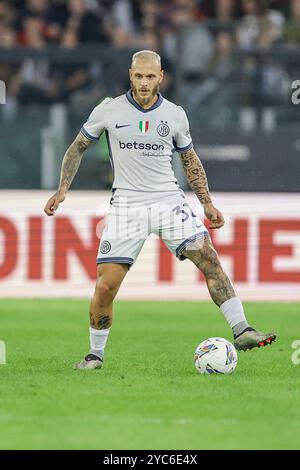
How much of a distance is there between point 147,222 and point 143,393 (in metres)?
1.59

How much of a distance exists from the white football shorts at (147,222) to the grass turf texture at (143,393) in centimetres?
98

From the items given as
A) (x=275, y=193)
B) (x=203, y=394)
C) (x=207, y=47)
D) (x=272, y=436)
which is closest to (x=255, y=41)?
(x=207, y=47)

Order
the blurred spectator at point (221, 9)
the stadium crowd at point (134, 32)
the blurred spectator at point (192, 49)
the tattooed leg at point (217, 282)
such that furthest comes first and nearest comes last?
the blurred spectator at point (221, 9)
the stadium crowd at point (134, 32)
the blurred spectator at point (192, 49)
the tattooed leg at point (217, 282)

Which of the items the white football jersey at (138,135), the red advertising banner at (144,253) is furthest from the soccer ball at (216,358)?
the red advertising banner at (144,253)

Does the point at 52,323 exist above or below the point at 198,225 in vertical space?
below

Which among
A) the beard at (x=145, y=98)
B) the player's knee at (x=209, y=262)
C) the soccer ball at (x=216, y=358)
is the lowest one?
the soccer ball at (x=216, y=358)

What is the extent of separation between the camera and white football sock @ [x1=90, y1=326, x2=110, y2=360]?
9.42 meters

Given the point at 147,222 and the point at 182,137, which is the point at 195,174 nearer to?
the point at 182,137

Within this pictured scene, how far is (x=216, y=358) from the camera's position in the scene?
9.15 metres

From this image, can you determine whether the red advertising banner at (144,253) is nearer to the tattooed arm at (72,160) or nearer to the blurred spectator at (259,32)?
the blurred spectator at (259,32)

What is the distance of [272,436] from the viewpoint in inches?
272

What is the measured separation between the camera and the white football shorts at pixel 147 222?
937cm
